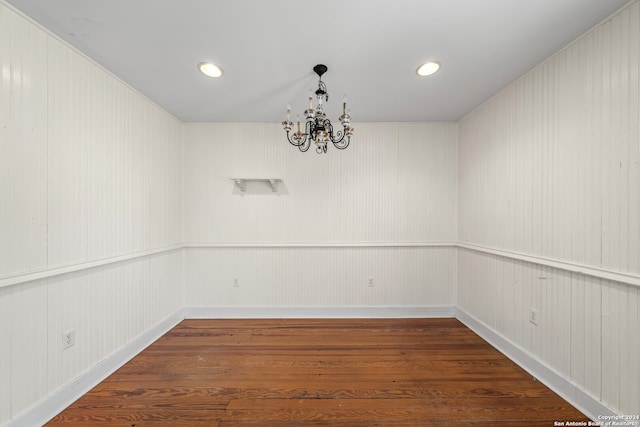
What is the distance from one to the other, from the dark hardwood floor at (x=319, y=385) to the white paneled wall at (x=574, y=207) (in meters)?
0.41

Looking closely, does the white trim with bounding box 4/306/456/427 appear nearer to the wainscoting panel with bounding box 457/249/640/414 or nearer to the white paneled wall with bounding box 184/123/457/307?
the white paneled wall with bounding box 184/123/457/307

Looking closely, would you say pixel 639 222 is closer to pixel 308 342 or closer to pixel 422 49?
pixel 422 49

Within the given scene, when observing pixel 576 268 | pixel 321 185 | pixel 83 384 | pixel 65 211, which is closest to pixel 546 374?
pixel 576 268

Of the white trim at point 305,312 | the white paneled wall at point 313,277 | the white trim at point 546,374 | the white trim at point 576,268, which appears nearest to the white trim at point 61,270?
the white paneled wall at point 313,277

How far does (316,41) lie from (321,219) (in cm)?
202

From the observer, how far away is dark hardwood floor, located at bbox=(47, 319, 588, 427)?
1.70m

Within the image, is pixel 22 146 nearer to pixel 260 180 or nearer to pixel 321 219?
pixel 260 180

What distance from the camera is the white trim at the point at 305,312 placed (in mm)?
3293

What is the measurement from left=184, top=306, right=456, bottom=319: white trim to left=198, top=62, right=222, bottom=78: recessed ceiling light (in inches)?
105

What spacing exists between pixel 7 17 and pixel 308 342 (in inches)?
127

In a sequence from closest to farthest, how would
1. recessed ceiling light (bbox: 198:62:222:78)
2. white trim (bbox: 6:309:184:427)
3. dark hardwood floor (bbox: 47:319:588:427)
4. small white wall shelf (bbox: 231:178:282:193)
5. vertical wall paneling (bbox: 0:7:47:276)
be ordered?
vertical wall paneling (bbox: 0:7:47:276) → white trim (bbox: 6:309:184:427) → dark hardwood floor (bbox: 47:319:588:427) → recessed ceiling light (bbox: 198:62:222:78) → small white wall shelf (bbox: 231:178:282:193)

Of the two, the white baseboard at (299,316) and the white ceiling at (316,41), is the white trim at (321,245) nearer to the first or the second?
the white baseboard at (299,316)

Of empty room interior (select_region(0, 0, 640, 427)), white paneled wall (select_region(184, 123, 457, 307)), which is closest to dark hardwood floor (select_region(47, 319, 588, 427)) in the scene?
empty room interior (select_region(0, 0, 640, 427))

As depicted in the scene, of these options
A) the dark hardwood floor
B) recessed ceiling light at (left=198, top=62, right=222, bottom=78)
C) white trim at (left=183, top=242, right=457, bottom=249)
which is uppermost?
recessed ceiling light at (left=198, top=62, right=222, bottom=78)
